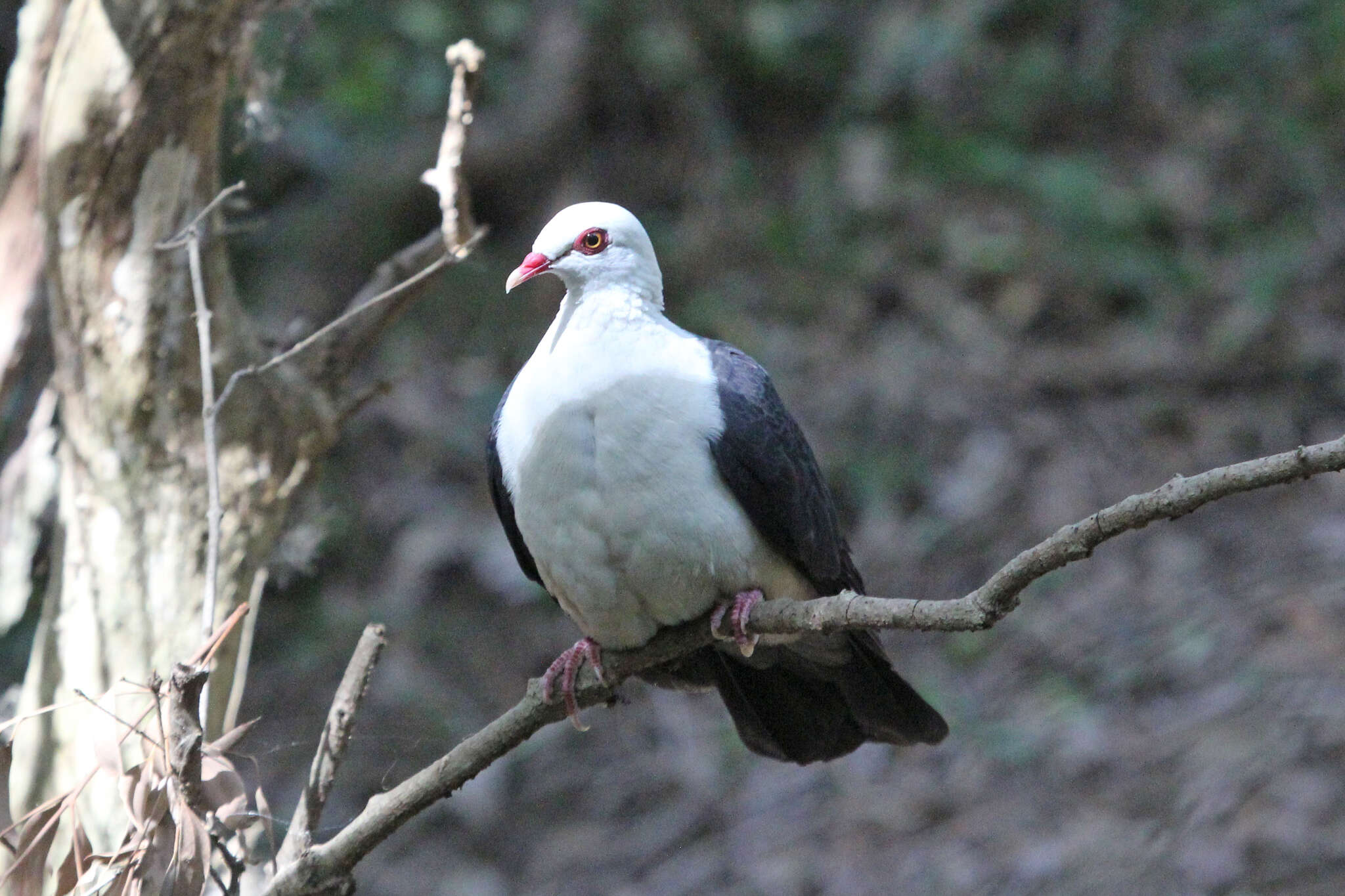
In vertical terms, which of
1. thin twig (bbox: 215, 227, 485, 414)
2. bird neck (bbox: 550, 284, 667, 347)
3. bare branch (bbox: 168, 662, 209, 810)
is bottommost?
bare branch (bbox: 168, 662, 209, 810)

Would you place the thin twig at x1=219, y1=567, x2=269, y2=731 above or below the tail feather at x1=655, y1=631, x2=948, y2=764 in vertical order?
above

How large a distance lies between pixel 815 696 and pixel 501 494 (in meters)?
1.06

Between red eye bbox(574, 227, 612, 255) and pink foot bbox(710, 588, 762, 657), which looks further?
red eye bbox(574, 227, 612, 255)

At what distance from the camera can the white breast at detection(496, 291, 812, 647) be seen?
343 centimetres

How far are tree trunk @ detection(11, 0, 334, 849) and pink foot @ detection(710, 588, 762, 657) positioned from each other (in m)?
1.38

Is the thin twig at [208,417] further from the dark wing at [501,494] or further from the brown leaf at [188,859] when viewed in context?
the dark wing at [501,494]

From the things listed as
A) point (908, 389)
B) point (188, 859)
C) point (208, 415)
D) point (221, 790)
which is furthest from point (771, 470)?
point (908, 389)

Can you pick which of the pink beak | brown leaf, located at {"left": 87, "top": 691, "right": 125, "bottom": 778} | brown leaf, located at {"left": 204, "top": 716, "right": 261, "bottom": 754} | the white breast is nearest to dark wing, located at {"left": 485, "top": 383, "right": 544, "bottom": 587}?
the white breast

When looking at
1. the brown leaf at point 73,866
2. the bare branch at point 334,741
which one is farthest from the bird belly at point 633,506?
the brown leaf at point 73,866

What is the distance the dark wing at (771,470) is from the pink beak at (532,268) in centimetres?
49

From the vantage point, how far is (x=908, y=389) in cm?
829

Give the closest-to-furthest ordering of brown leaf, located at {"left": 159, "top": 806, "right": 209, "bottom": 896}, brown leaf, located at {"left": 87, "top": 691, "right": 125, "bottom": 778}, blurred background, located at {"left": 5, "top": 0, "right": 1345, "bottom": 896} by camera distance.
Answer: brown leaf, located at {"left": 159, "top": 806, "right": 209, "bottom": 896} < brown leaf, located at {"left": 87, "top": 691, "right": 125, "bottom": 778} < blurred background, located at {"left": 5, "top": 0, "right": 1345, "bottom": 896}

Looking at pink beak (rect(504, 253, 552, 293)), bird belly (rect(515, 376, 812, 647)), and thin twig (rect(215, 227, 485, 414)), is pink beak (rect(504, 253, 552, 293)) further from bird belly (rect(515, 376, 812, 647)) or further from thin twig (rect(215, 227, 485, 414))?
bird belly (rect(515, 376, 812, 647))

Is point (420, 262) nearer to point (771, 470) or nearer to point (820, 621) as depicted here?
point (771, 470)
